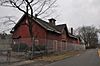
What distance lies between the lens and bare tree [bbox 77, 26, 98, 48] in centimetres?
12786

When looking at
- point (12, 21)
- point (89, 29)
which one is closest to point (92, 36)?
point (89, 29)

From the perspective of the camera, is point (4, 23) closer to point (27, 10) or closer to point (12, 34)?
point (27, 10)

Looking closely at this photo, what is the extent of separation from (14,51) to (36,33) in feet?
53.0

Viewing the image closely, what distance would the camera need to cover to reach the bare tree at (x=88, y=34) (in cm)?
12786

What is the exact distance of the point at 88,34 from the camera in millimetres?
128750

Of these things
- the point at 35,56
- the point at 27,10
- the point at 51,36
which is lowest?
the point at 35,56

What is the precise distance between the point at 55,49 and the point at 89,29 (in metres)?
93.2

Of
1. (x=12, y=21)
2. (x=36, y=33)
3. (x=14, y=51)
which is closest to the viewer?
(x=14, y=51)

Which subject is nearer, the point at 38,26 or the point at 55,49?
the point at 55,49

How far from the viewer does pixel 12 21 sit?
3297 cm

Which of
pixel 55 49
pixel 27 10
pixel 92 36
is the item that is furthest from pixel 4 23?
pixel 92 36

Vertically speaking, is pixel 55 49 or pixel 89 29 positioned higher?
pixel 89 29

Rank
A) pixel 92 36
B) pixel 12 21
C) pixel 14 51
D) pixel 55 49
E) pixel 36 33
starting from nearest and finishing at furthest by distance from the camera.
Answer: pixel 14 51 → pixel 12 21 → pixel 55 49 → pixel 36 33 → pixel 92 36

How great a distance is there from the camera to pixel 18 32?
48938 millimetres
